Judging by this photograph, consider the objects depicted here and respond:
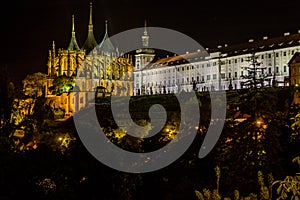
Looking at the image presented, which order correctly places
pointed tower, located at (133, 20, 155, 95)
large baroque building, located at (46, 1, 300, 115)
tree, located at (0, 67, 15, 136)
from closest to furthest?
tree, located at (0, 67, 15, 136) < large baroque building, located at (46, 1, 300, 115) < pointed tower, located at (133, 20, 155, 95)

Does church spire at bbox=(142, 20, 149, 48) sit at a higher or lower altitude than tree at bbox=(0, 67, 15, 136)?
higher

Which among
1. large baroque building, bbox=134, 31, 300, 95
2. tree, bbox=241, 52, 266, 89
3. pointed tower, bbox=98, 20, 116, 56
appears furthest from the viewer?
pointed tower, bbox=98, 20, 116, 56

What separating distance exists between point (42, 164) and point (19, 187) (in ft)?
3.85

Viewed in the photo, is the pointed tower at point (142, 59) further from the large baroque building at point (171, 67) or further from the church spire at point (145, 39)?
the large baroque building at point (171, 67)

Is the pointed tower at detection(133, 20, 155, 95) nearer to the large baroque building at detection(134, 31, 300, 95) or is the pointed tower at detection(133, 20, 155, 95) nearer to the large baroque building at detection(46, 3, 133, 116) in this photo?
the large baroque building at detection(134, 31, 300, 95)

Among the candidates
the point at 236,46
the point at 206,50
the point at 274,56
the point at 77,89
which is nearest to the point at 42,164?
the point at 77,89

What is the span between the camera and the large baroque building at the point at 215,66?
6328 cm

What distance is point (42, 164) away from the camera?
1080cm

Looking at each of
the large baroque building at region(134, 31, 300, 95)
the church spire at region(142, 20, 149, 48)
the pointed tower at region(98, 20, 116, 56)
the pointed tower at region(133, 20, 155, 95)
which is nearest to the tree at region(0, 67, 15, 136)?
the large baroque building at region(134, 31, 300, 95)

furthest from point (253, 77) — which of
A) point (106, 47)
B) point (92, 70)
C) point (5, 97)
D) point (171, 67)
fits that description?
point (171, 67)

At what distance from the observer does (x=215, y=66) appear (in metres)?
75.2

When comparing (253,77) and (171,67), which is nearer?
(253,77)

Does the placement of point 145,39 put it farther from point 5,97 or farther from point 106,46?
point 5,97

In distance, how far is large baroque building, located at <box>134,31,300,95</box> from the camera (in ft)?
208
